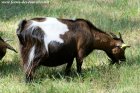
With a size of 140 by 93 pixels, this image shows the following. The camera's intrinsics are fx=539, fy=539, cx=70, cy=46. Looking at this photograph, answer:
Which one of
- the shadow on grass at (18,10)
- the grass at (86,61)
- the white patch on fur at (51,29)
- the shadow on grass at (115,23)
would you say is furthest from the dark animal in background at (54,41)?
the shadow on grass at (18,10)

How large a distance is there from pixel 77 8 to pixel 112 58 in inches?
172

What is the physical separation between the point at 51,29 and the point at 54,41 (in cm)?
20

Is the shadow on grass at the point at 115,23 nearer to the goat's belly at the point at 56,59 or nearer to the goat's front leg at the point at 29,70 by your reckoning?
the goat's belly at the point at 56,59

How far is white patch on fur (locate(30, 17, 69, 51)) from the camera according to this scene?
784 centimetres

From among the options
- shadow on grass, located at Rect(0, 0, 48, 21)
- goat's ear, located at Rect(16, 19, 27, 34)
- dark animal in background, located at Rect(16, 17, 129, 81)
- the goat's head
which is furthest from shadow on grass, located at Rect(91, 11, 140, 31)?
goat's ear, located at Rect(16, 19, 27, 34)

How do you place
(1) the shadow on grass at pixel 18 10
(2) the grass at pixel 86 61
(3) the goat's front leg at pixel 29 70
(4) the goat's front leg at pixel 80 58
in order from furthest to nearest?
(1) the shadow on grass at pixel 18 10 → (4) the goat's front leg at pixel 80 58 → (3) the goat's front leg at pixel 29 70 → (2) the grass at pixel 86 61

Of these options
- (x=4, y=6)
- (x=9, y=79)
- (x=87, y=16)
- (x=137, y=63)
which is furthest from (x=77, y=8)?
(x=9, y=79)

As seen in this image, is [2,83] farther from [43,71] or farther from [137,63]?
[137,63]

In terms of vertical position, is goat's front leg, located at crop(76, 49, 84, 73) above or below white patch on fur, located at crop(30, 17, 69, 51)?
below

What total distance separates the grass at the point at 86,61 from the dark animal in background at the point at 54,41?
28cm

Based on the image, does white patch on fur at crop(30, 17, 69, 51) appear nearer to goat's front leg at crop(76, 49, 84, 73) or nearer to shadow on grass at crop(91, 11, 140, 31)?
goat's front leg at crop(76, 49, 84, 73)

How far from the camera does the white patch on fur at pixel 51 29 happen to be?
784 centimetres

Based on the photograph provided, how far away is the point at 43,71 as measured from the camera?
846 cm

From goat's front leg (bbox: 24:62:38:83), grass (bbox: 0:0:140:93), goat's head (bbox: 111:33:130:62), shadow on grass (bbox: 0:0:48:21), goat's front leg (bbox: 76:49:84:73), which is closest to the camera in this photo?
grass (bbox: 0:0:140:93)
